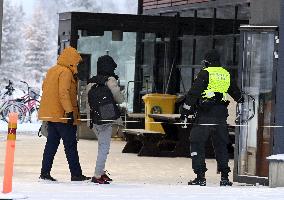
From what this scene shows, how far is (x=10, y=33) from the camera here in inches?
3457

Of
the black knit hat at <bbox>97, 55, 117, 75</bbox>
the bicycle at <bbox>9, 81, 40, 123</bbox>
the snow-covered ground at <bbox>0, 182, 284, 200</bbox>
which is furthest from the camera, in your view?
the bicycle at <bbox>9, 81, 40, 123</bbox>

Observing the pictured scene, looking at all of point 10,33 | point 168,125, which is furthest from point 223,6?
point 10,33

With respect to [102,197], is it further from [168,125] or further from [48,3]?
[48,3]

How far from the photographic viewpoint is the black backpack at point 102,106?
47.0 feet

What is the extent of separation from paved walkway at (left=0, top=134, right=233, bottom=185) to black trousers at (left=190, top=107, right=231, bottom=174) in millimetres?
908

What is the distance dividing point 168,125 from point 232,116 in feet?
4.74

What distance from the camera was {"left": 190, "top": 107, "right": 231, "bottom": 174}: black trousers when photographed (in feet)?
48.2

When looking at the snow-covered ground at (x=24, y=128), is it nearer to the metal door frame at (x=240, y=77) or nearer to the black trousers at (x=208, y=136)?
the metal door frame at (x=240, y=77)

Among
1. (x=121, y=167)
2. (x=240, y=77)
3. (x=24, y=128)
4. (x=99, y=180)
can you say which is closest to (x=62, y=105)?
(x=99, y=180)

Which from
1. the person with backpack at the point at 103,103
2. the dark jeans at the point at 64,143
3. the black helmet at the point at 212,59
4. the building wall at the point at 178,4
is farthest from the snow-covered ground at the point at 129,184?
the building wall at the point at 178,4

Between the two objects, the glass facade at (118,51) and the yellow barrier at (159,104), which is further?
the glass facade at (118,51)

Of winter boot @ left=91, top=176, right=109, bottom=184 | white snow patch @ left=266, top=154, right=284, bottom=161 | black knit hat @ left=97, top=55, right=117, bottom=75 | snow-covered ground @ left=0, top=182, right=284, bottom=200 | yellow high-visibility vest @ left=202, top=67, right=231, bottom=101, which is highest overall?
black knit hat @ left=97, top=55, right=117, bottom=75

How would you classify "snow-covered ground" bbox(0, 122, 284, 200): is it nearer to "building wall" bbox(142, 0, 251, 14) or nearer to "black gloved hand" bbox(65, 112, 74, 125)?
"black gloved hand" bbox(65, 112, 74, 125)

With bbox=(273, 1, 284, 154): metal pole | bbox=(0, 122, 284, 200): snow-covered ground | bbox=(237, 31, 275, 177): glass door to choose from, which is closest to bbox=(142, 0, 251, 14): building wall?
bbox=(0, 122, 284, 200): snow-covered ground
